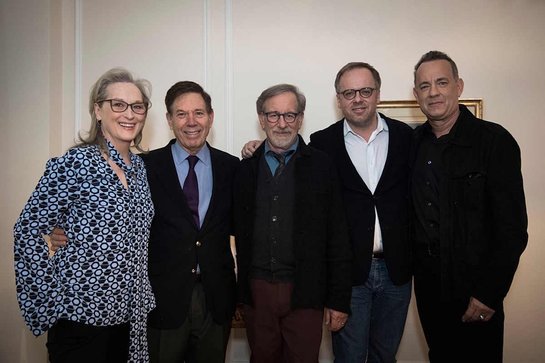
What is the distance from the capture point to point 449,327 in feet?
6.74

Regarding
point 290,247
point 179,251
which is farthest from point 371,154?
point 179,251

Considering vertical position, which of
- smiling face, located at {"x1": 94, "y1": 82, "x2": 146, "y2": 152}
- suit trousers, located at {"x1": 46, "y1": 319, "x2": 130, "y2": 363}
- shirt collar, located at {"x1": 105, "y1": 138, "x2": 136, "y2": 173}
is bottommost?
suit trousers, located at {"x1": 46, "y1": 319, "x2": 130, "y2": 363}

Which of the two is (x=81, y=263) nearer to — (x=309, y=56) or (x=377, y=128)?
(x=377, y=128)

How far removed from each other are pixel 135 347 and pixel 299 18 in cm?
263

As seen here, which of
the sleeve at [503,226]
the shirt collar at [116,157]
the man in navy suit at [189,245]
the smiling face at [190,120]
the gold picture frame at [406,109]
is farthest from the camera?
the gold picture frame at [406,109]

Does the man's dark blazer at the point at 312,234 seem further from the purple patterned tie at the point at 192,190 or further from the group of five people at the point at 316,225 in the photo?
the purple patterned tie at the point at 192,190

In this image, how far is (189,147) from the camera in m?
2.11

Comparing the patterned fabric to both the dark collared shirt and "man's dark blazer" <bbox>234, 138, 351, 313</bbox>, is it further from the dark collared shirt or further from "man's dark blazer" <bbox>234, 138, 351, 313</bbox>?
the dark collared shirt

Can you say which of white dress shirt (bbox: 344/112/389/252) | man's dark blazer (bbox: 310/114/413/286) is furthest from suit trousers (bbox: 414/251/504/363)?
white dress shirt (bbox: 344/112/389/252)

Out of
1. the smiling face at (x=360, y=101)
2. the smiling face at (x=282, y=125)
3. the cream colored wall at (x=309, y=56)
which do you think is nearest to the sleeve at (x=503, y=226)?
the smiling face at (x=360, y=101)

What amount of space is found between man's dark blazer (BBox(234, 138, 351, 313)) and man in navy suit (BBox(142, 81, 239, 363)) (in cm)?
11

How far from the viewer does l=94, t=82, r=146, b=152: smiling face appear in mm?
1751

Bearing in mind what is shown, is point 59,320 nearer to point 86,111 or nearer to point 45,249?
point 45,249

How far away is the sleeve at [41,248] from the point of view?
5.04 feet
